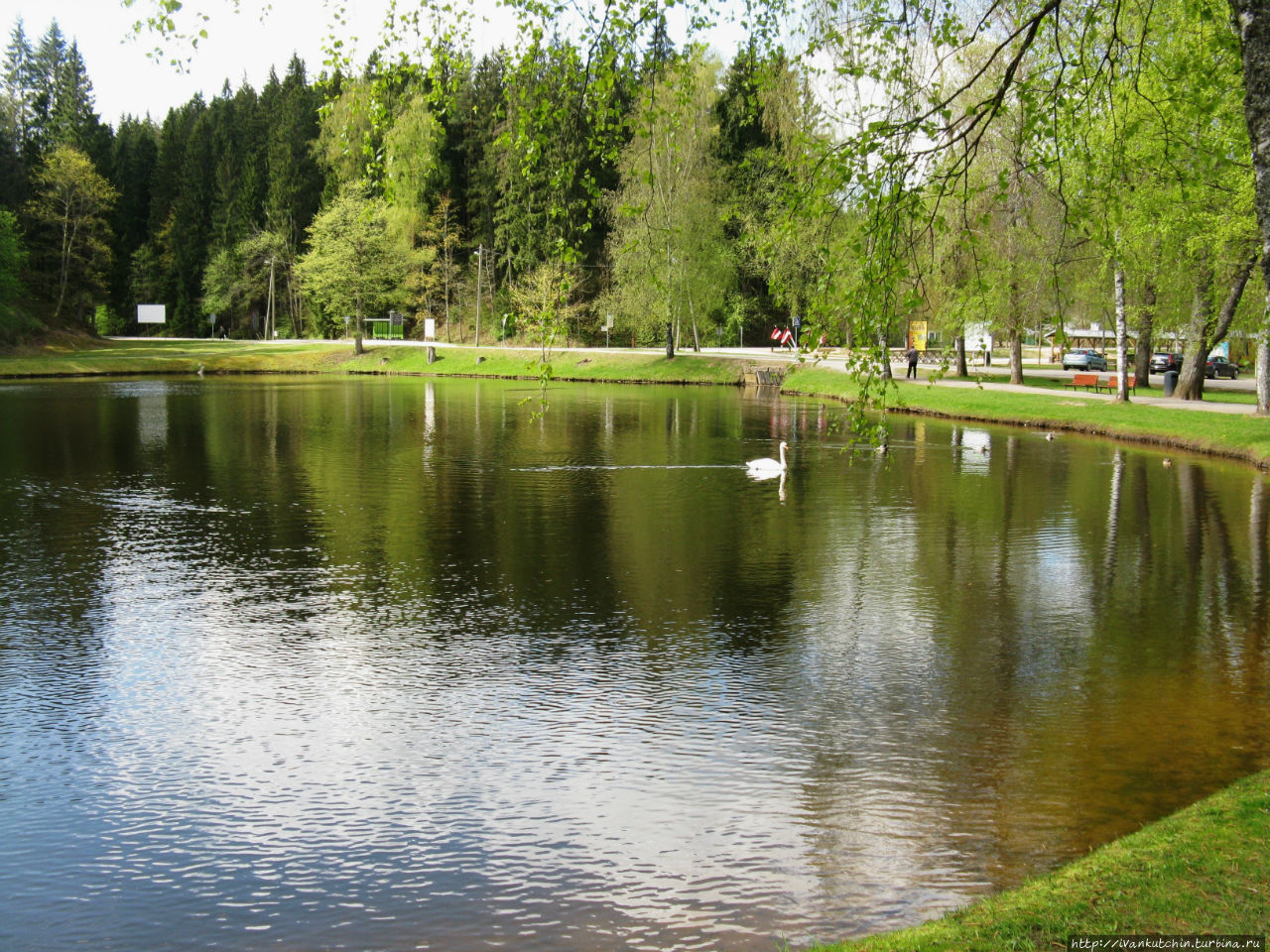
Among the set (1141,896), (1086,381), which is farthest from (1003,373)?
(1141,896)

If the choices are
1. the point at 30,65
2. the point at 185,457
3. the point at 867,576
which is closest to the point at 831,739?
the point at 867,576

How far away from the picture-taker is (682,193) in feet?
213

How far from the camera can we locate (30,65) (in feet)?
359

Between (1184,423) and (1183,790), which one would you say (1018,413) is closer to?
(1184,423)

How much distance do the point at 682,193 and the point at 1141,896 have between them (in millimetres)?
61600

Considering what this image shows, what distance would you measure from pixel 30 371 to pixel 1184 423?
61.0 meters

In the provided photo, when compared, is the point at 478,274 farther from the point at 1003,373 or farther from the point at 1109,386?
the point at 1109,386

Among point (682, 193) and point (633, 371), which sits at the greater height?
point (682, 193)

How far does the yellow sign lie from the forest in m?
7.04

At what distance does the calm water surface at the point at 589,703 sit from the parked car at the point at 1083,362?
45279mm

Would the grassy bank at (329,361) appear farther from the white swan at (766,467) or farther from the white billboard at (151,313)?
the white swan at (766,467)

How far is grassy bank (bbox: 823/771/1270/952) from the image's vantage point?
5836 mm

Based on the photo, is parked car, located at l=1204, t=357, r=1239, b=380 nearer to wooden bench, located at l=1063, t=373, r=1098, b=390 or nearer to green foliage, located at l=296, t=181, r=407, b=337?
wooden bench, located at l=1063, t=373, r=1098, b=390

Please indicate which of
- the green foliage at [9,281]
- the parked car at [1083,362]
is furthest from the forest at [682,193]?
the parked car at [1083,362]
